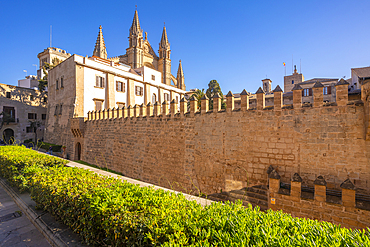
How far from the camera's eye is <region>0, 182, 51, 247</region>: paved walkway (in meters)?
3.34

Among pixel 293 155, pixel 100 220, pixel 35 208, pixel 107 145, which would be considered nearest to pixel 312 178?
pixel 293 155

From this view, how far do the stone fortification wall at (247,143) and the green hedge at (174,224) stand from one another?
4.17 metres

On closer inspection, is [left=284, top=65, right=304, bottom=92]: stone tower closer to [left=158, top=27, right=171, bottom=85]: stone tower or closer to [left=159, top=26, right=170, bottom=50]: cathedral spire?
[left=158, top=27, right=171, bottom=85]: stone tower

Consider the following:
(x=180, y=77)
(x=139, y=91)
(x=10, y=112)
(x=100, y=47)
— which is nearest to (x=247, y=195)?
(x=139, y=91)

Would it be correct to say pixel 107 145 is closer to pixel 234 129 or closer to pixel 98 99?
pixel 98 99

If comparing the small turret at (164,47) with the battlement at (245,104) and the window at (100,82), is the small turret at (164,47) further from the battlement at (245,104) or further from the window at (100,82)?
the battlement at (245,104)

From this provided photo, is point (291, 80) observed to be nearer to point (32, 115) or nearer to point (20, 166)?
point (20, 166)

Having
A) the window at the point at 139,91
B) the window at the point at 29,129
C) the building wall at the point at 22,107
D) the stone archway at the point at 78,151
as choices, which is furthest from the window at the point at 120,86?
the window at the point at 29,129

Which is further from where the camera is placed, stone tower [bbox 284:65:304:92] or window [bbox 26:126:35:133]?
window [bbox 26:126:35:133]

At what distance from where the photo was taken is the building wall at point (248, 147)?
612 cm

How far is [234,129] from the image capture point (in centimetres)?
839

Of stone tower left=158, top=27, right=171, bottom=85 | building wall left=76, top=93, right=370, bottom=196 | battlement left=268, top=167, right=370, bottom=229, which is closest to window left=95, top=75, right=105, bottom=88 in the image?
building wall left=76, top=93, right=370, bottom=196

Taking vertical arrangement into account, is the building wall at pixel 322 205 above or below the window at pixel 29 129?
below

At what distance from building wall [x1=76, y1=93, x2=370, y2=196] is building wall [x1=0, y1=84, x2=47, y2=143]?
23891mm
